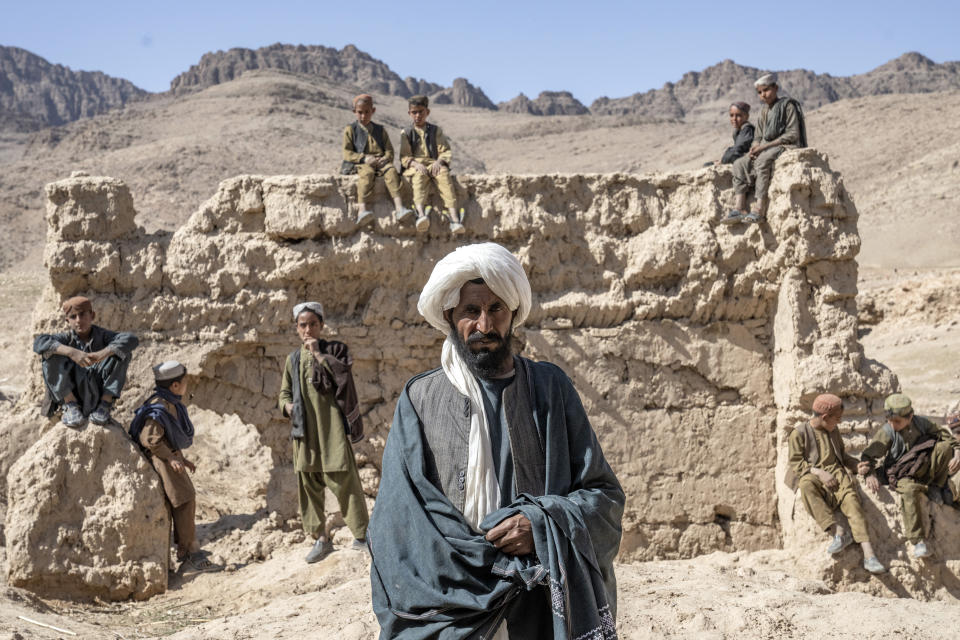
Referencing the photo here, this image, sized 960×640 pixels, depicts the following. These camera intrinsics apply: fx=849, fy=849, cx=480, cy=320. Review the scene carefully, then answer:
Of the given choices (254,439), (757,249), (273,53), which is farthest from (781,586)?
(273,53)

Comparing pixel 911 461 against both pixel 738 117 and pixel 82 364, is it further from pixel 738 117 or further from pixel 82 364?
pixel 82 364

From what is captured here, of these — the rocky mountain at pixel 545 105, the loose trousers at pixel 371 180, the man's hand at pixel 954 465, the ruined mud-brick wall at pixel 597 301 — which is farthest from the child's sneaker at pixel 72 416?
the rocky mountain at pixel 545 105

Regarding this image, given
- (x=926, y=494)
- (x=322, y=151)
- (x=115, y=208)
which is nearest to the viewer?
(x=926, y=494)

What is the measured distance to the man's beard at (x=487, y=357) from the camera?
2.55 meters

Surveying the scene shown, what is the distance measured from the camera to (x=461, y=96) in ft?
232

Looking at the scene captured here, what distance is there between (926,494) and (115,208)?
6.24 m

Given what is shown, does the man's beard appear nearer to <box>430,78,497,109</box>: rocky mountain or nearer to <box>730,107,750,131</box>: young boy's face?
<box>730,107,750,131</box>: young boy's face

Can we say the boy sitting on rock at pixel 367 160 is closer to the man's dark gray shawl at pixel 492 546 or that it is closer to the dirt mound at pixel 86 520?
the dirt mound at pixel 86 520

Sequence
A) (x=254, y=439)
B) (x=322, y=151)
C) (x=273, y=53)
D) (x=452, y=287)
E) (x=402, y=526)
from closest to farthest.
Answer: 1. (x=402, y=526)
2. (x=452, y=287)
3. (x=254, y=439)
4. (x=322, y=151)
5. (x=273, y=53)

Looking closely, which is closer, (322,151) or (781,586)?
(781,586)

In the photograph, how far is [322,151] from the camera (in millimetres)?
34938

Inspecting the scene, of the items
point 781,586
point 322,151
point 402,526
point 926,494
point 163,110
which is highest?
point 163,110

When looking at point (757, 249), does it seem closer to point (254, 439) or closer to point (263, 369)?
point (263, 369)

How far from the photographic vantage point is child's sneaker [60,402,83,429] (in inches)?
219
